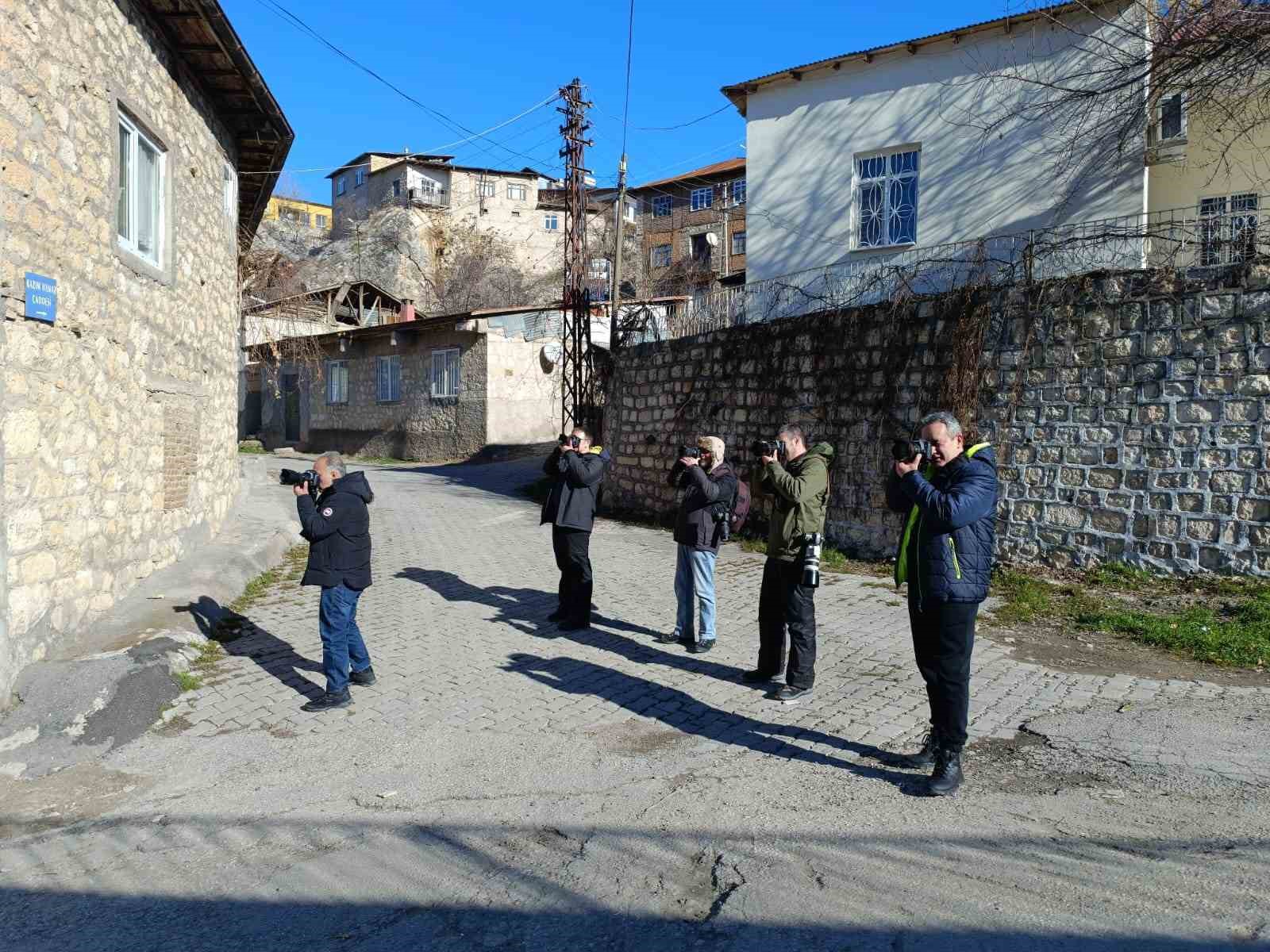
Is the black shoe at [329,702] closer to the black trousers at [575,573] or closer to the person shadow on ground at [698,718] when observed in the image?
the person shadow on ground at [698,718]

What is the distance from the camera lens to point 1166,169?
53.3ft

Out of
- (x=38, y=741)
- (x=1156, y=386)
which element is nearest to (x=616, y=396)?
(x=1156, y=386)

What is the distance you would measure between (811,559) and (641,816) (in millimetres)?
2057

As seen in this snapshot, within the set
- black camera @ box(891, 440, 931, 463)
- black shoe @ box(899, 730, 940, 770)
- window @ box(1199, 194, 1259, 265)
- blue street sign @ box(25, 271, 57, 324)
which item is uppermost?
window @ box(1199, 194, 1259, 265)

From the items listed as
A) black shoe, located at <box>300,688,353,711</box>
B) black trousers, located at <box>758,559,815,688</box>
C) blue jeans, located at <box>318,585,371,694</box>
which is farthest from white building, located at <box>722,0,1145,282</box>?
black shoe, located at <box>300,688,353,711</box>

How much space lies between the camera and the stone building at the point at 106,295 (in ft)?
17.3

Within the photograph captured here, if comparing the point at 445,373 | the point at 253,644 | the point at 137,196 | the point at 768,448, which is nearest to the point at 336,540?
the point at 253,644

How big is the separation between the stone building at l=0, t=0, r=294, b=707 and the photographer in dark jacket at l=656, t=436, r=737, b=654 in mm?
4175

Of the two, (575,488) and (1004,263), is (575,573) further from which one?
(1004,263)

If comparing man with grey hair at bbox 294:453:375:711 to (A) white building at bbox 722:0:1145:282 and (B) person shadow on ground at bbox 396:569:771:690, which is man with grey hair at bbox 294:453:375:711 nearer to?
(B) person shadow on ground at bbox 396:569:771:690

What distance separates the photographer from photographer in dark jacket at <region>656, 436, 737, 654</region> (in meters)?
6.67

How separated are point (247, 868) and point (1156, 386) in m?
8.41

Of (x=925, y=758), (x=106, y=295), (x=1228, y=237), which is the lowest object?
(x=925, y=758)

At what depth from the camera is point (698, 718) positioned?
529cm
